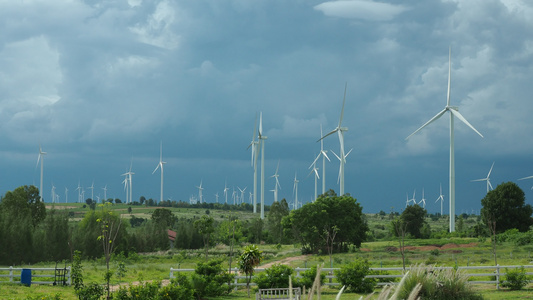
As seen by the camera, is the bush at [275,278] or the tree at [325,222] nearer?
the bush at [275,278]

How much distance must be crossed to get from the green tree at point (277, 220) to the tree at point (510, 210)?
29.0 m

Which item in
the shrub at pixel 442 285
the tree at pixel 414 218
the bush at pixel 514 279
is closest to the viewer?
the shrub at pixel 442 285

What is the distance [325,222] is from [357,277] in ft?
108

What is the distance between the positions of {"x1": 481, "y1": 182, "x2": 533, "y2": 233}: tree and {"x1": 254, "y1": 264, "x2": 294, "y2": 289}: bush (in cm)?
4985

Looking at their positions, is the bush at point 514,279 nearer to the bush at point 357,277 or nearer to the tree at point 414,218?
the bush at point 357,277

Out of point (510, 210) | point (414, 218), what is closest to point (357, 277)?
point (510, 210)

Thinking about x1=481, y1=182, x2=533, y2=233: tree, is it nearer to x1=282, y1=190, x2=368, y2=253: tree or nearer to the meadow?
the meadow

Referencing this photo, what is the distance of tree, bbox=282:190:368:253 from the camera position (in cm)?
5869

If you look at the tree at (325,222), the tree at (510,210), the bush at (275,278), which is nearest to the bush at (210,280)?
the bush at (275,278)

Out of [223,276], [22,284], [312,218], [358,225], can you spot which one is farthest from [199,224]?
[358,225]

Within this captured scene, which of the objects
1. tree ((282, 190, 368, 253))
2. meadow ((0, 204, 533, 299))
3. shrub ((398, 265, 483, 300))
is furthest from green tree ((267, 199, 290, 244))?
shrub ((398, 265, 483, 300))

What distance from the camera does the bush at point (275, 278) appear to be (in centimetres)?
2469

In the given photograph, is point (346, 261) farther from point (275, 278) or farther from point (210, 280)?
point (210, 280)

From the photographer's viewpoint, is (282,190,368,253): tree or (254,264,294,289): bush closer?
(254,264,294,289): bush
